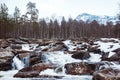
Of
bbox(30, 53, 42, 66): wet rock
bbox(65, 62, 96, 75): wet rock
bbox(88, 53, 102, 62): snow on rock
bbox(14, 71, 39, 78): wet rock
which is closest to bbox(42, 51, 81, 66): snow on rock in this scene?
bbox(30, 53, 42, 66): wet rock

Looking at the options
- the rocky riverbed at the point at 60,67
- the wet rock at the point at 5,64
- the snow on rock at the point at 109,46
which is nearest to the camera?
the rocky riverbed at the point at 60,67

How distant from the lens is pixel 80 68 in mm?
20312

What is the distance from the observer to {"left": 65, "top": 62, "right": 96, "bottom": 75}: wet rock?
20.1m

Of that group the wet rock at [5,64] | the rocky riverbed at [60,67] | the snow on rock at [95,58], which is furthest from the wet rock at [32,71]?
the snow on rock at [95,58]

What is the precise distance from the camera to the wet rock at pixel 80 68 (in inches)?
793

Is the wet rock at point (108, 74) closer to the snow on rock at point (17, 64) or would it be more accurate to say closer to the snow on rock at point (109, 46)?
the snow on rock at point (17, 64)

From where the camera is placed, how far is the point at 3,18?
71562 millimetres

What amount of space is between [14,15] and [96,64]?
74304 mm

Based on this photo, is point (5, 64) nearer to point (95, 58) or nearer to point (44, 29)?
point (95, 58)

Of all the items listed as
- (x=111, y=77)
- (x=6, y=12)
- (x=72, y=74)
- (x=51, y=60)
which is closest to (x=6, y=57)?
(x=51, y=60)

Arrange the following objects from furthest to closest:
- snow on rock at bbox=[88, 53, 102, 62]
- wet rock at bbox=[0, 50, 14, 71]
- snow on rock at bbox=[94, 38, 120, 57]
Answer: snow on rock at bbox=[94, 38, 120, 57] → snow on rock at bbox=[88, 53, 102, 62] → wet rock at bbox=[0, 50, 14, 71]

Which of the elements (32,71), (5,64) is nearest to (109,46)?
(5,64)

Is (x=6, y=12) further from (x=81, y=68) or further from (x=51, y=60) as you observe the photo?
(x=81, y=68)

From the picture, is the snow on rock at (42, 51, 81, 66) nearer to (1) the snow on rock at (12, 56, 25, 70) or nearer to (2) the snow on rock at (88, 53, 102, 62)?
(2) the snow on rock at (88, 53, 102, 62)
